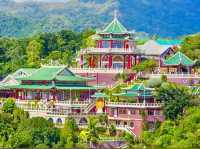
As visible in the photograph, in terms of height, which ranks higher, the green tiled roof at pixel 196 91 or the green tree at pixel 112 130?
the green tiled roof at pixel 196 91

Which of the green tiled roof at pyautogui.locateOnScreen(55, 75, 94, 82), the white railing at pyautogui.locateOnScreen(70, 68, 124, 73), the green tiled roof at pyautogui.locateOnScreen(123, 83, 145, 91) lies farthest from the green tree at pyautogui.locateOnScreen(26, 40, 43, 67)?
the green tiled roof at pyautogui.locateOnScreen(123, 83, 145, 91)

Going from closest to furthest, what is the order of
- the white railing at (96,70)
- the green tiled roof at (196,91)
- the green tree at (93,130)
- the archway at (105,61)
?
1. the green tree at (93,130)
2. the green tiled roof at (196,91)
3. the white railing at (96,70)
4. the archway at (105,61)

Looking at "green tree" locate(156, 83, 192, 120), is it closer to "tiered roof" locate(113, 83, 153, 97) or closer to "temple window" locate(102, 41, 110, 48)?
"tiered roof" locate(113, 83, 153, 97)

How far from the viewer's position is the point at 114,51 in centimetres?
5875

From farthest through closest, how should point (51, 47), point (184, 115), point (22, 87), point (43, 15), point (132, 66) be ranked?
point (43, 15)
point (51, 47)
point (132, 66)
point (22, 87)
point (184, 115)

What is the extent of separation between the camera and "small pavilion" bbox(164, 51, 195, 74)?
55.3 m

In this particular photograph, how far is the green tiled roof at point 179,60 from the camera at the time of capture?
55.3m

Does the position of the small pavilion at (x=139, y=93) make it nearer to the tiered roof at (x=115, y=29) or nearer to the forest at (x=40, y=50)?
the tiered roof at (x=115, y=29)

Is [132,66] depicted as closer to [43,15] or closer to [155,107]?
[155,107]

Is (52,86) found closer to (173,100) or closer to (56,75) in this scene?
(56,75)

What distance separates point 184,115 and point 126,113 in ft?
9.82

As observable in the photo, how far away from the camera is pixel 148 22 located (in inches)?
7820

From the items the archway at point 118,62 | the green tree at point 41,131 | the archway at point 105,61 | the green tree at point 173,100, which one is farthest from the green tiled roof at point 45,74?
the green tree at point 173,100

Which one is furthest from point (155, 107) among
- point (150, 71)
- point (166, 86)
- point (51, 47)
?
point (51, 47)
